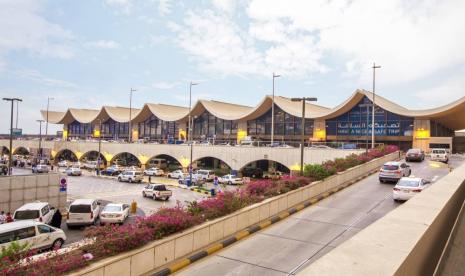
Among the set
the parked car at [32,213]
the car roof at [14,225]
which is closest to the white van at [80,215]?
the parked car at [32,213]

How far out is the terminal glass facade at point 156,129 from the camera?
7047 cm

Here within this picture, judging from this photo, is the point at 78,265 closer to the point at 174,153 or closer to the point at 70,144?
the point at 174,153

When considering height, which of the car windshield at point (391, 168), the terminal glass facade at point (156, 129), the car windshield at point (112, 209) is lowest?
the car windshield at point (112, 209)

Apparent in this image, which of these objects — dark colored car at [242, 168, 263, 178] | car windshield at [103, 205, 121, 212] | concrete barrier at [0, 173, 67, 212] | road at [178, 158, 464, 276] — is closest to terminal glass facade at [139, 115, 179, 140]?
dark colored car at [242, 168, 263, 178]

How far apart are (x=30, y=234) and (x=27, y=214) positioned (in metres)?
5.77

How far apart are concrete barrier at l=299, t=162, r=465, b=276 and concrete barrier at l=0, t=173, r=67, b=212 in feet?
79.4

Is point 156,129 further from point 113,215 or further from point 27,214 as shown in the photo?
point 27,214

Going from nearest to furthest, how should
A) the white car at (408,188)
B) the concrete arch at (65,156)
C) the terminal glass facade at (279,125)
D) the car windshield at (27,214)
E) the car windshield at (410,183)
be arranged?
1. the white car at (408,188)
2. the car windshield at (410,183)
3. the car windshield at (27,214)
4. the terminal glass facade at (279,125)
5. the concrete arch at (65,156)

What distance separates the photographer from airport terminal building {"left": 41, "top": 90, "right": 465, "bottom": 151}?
4612cm

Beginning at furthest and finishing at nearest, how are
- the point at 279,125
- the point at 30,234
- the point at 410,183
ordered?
the point at 279,125
the point at 410,183
the point at 30,234

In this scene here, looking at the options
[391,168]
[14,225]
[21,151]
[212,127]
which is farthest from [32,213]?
[21,151]

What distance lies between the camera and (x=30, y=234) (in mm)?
14102

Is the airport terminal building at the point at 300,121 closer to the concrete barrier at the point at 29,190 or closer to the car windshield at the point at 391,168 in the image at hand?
the car windshield at the point at 391,168

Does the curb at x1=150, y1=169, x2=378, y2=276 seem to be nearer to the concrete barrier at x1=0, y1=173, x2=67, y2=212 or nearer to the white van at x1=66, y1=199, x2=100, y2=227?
the white van at x1=66, y1=199, x2=100, y2=227
